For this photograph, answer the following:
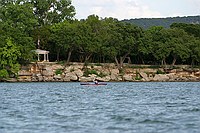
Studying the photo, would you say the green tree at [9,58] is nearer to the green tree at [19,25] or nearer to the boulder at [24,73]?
the green tree at [19,25]

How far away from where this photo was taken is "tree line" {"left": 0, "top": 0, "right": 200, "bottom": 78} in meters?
116

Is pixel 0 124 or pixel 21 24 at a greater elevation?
pixel 21 24

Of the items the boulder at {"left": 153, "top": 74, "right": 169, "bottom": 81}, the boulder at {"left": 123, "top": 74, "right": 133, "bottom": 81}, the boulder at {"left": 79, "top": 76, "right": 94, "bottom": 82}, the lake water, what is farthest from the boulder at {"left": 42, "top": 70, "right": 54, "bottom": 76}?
the lake water

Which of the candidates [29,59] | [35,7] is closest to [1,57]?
[29,59]

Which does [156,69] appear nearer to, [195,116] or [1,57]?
[1,57]

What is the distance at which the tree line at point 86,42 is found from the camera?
379 feet

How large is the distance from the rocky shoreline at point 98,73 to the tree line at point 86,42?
1939mm

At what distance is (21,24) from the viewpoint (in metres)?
120

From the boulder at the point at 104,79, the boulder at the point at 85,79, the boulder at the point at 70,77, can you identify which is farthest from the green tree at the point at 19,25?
the boulder at the point at 104,79

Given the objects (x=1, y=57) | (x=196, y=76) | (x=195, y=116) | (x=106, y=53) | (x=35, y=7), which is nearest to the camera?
(x=195, y=116)

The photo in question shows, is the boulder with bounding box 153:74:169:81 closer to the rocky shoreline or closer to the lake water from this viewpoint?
the rocky shoreline

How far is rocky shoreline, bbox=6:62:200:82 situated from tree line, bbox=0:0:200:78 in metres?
1.94

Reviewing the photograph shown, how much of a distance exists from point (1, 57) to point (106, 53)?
19758 millimetres

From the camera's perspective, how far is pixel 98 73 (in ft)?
392
